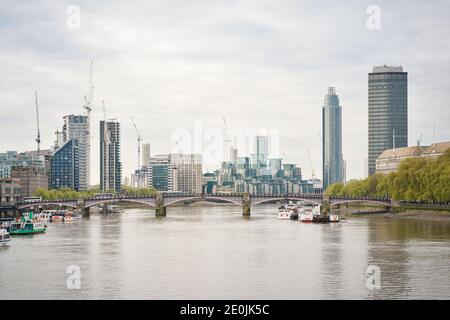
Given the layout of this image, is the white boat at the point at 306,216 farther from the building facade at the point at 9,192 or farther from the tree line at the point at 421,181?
the building facade at the point at 9,192

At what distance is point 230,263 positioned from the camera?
2685 inches

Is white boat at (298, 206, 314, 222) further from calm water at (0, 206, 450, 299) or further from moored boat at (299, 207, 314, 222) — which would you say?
calm water at (0, 206, 450, 299)

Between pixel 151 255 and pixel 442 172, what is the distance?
229 ft

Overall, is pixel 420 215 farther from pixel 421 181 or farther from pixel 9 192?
pixel 9 192

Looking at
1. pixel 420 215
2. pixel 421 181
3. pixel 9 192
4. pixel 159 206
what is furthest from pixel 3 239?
pixel 9 192

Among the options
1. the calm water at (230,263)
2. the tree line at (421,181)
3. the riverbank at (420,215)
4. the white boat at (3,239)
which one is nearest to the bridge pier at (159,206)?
the riverbank at (420,215)

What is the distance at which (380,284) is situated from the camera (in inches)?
2217

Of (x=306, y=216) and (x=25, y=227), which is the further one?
(x=306, y=216)

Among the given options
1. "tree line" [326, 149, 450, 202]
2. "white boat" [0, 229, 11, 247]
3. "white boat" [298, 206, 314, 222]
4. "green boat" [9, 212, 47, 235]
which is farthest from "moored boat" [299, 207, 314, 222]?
"white boat" [0, 229, 11, 247]

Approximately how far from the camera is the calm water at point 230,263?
54.1 metres

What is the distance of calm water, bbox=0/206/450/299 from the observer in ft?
177
